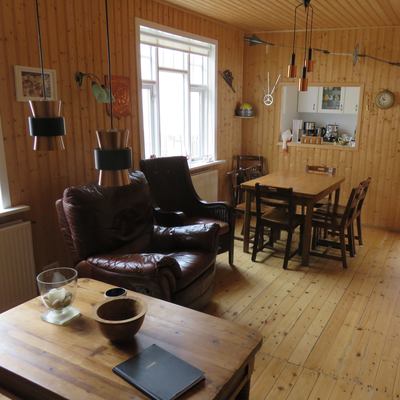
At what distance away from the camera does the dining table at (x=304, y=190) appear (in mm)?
4020

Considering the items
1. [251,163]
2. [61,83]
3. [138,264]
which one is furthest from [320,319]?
[251,163]

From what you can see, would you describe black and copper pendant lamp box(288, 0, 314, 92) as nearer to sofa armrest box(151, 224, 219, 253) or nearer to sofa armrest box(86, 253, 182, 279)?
sofa armrest box(151, 224, 219, 253)

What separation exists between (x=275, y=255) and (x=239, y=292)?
1028 mm

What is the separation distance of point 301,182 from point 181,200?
1391 millimetres

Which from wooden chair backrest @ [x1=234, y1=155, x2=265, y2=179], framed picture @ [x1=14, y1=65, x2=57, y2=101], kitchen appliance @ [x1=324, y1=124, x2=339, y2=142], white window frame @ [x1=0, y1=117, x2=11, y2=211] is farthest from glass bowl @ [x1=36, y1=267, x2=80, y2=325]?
kitchen appliance @ [x1=324, y1=124, x2=339, y2=142]

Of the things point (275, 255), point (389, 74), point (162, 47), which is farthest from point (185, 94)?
point (389, 74)

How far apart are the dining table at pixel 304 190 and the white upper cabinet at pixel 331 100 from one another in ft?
5.64

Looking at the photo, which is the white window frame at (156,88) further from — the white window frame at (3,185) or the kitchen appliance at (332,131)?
the kitchen appliance at (332,131)

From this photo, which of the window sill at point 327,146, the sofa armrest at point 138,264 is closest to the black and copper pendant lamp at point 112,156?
the sofa armrest at point 138,264

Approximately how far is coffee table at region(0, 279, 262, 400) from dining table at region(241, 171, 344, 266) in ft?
8.09

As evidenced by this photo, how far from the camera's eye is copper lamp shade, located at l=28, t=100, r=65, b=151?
64.1 inches

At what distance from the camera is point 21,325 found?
174 cm

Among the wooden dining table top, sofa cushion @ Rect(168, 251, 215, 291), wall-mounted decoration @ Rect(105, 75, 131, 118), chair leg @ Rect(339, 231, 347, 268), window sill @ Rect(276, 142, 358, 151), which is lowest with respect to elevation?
chair leg @ Rect(339, 231, 347, 268)

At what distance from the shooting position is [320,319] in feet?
10.3
